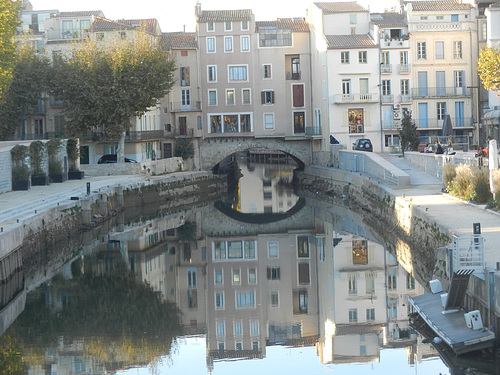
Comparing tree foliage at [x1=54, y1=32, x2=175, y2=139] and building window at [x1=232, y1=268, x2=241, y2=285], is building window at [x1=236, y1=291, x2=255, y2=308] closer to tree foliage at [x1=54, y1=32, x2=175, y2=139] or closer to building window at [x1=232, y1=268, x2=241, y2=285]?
building window at [x1=232, y1=268, x2=241, y2=285]

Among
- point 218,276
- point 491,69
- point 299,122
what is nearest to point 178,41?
point 299,122

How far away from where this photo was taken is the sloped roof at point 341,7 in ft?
233

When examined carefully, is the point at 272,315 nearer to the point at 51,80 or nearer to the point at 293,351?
the point at 293,351

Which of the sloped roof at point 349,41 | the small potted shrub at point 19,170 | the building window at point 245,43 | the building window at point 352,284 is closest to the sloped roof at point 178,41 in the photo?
the building window at point 245,43

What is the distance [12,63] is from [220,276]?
23.0 m

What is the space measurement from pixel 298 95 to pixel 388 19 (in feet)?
31.4

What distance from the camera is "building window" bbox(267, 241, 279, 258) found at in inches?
1493

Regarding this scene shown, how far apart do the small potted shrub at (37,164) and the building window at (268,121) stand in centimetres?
2567

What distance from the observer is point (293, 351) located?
22812 mm

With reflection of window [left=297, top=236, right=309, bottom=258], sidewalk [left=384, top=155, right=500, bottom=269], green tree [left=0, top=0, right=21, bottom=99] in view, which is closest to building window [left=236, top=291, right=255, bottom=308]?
sidewalk [left=384, top=155, right=500, bottom=269]

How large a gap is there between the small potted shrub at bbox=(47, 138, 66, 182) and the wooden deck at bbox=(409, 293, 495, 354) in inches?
1437

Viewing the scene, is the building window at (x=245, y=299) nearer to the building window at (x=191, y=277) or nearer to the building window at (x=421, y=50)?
the building window at (x=191, y=277)

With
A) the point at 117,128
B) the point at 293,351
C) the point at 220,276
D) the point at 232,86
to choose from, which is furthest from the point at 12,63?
the point at 293,351

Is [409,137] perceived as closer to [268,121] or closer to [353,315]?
[268,121]
